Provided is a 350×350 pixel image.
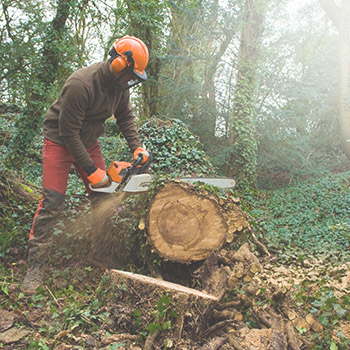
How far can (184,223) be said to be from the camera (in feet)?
9.57

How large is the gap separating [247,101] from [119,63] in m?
5.63

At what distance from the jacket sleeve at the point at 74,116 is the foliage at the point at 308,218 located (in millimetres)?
2821

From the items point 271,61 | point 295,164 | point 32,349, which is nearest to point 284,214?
point 295,164

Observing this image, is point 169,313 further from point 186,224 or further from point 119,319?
point 186,224

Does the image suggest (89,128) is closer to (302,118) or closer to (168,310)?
(168,310)

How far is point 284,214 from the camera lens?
6438 millimetres

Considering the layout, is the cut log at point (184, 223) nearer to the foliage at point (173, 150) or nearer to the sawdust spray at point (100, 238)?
the sawdust spray at point (100, 238)

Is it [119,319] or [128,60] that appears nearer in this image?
[119,319]

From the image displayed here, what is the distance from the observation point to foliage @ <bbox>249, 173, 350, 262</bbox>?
14.0 ft

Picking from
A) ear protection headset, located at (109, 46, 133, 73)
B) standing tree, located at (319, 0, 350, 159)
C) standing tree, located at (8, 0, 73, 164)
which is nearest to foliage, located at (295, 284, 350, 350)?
ear protection headset, located at (109, 46, 133, 73)

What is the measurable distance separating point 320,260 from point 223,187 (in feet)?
5.70

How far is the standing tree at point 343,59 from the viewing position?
27.2 ft

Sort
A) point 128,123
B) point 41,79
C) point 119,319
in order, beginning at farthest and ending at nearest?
point 41,79 < point 128,123 < point 119,319

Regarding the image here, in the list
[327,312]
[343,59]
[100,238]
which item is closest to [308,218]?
[327,312]
